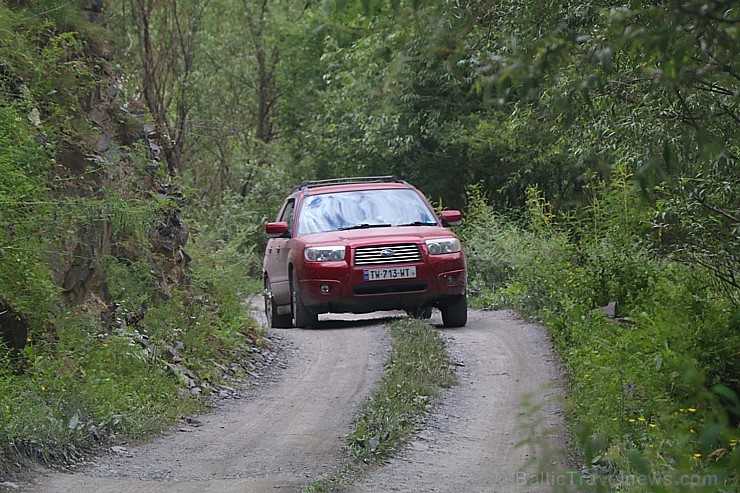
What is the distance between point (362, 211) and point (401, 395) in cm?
534

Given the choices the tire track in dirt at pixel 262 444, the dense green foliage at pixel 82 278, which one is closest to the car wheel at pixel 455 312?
the tire track in dirt at pixel 262 444

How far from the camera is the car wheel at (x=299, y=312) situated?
47.6 feet

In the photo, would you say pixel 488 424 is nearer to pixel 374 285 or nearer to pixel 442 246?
pixel 374 285

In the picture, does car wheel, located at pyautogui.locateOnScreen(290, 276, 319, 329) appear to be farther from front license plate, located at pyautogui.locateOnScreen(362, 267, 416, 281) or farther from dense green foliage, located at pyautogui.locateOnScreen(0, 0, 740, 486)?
front license plate, located at pyautogui.locateOnScreen(362, 267, 416, 281)

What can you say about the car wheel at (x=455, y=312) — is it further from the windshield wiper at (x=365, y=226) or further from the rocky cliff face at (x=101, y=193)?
the rocky cliff face at (x=101, y=193)

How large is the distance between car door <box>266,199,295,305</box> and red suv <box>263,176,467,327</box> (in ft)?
0.07

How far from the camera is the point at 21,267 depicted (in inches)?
357

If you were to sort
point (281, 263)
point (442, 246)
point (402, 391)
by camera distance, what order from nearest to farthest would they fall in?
point (402, 391) < point (442, 246) < point (281, 263)

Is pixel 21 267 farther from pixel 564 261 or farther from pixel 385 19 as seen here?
pixel 564 261

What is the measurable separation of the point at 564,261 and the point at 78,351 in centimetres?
794

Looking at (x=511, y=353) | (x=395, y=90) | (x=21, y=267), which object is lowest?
(x=511, y=353)

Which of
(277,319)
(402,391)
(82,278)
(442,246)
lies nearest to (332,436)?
(402,391)

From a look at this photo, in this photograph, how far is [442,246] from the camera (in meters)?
13.9

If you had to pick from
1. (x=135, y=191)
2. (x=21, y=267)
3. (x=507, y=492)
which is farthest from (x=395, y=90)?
(x=135, y=191)
